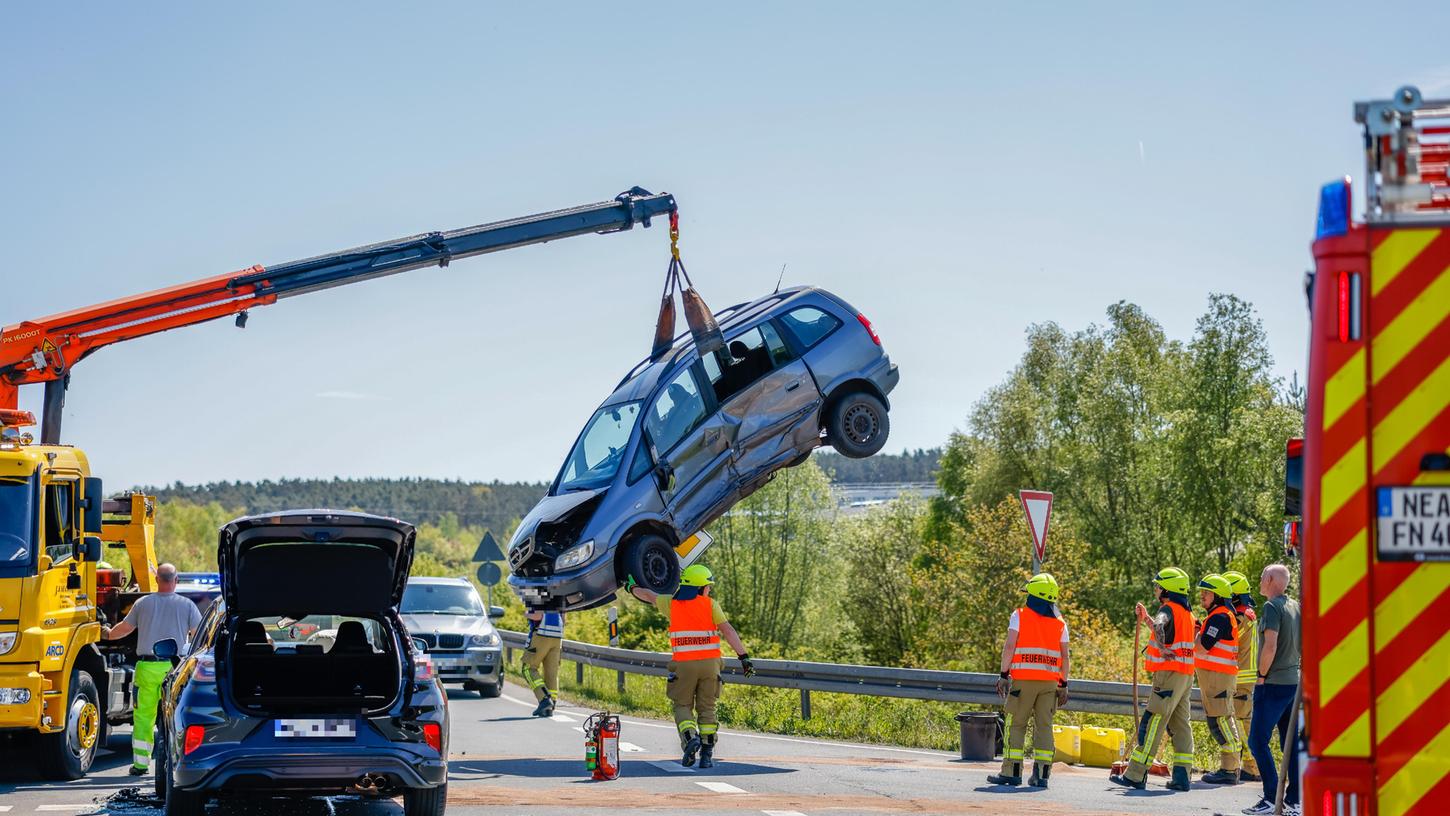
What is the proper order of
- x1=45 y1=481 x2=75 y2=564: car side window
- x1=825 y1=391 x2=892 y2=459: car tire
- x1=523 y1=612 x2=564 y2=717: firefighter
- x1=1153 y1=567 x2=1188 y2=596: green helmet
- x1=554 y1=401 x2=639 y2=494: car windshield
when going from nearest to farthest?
1. x1=45 y1=481 x2=75 y2=564: car side window
2. x1=1153 y1=567 x2=1188 y2=596: green helmet
3. x1=554 y1=401 x2=639 y2=494: car windshield
4. x1=825 y1=391 x2=892 y2=459: car tire
5. x1=523 y1=612 x2=564 y2=717: firefighter

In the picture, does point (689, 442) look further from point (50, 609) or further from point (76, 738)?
point (76, 738)

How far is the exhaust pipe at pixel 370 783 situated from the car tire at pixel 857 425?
25.6 ft

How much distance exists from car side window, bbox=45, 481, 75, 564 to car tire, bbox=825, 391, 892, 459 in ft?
23.7

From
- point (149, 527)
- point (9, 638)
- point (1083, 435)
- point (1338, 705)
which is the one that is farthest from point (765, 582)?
point (1338, 705)

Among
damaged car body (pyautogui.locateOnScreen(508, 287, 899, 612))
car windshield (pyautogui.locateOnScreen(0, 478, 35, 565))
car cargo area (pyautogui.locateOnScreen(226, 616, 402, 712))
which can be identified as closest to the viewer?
car cargo area (pyautogui.locateOnScreen(226, 616, 402, 712))

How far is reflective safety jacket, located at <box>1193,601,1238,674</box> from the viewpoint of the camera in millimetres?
13211

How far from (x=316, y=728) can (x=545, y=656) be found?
11.9 meters

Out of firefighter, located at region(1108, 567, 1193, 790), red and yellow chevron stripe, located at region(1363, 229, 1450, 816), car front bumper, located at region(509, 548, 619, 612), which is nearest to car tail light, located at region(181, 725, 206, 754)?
car front bumper, located at region(509, 548, 619, 612)

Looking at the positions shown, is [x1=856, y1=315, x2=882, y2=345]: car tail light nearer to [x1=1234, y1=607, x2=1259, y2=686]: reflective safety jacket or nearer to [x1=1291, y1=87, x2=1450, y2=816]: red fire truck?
[x1=1234, y1=607, x2=1259, y2=686]: reflective safety jacket

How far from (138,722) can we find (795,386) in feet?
22.6

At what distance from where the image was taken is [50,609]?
1269 centimetres

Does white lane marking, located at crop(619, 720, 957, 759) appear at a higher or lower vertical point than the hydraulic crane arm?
lower

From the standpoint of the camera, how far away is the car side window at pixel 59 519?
42.1 ft

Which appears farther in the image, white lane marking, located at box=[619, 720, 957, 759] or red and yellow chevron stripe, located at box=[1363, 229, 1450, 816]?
white lane marking, located at box=[619, 720, 957, 759]
